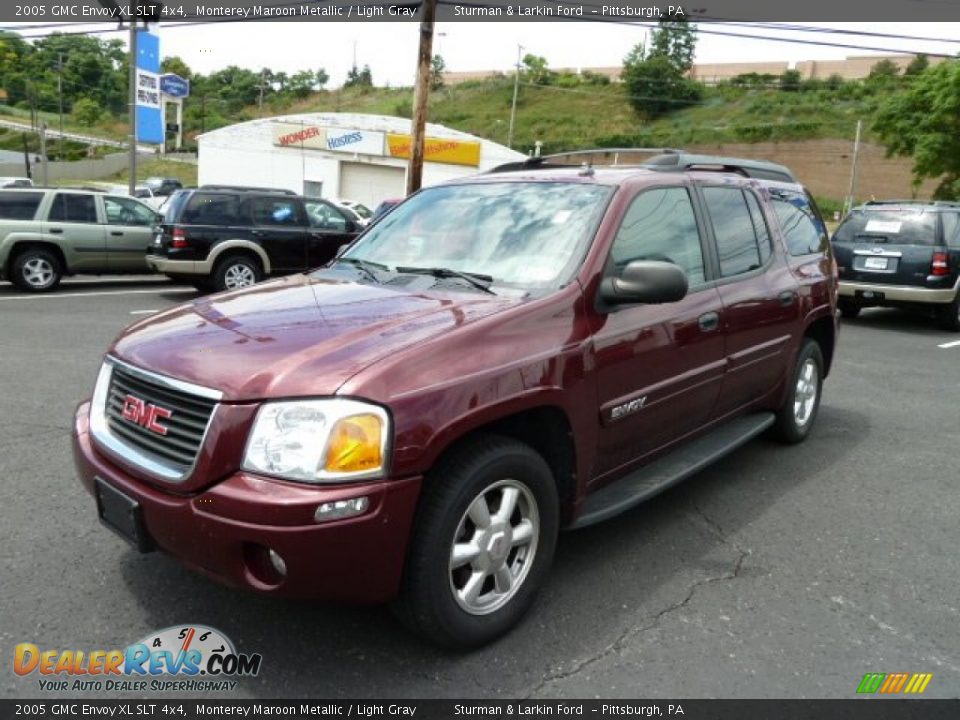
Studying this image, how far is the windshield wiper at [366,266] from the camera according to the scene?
3.72 m

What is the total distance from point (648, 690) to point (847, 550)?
1.69 meters

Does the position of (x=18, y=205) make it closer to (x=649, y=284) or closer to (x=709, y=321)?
(x=709, y=321)

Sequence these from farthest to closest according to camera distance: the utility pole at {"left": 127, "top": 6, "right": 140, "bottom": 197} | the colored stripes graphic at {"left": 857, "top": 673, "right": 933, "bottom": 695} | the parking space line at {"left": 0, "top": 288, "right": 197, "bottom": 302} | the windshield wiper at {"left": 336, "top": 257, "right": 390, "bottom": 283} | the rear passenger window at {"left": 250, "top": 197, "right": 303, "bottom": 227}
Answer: the utility pole at {"left": 127, "top": 6, "right": 140, "bottom": 197} < the rear passenger window at {"left": 250, "top": 197, "right": 303, "bottom": 227} < the parking space line at {"left": 0, "top": 288, "right": 197, "bottom": 302} < the windshield wiper at {"left": 336, "top": 257, "right": 390, "bottom": 283} < the colored stripes graphic at {"left": 857, "top": 673, "right": 933, "bottom": 695}

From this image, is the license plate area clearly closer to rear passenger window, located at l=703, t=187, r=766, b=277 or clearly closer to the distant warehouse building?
rear passenger window, located at l=703, t=187, r=766, b=277

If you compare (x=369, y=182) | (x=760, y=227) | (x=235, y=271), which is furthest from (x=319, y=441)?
(x=369, y=182)

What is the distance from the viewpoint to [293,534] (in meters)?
2.35

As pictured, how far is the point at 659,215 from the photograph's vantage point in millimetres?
3834

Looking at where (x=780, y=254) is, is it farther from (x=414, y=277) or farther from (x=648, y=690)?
(x=648, y=690)

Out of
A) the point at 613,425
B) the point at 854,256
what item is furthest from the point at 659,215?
the point at 854,256

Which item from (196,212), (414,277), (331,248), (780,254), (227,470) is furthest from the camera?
(331,248)

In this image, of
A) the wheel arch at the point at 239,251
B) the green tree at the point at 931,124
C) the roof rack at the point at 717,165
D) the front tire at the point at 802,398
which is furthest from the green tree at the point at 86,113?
the front tire at the point at 802,398

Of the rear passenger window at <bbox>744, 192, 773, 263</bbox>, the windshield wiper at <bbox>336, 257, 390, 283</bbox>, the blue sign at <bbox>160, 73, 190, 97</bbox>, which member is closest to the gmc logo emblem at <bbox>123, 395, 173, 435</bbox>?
the windshield wiper at <bbox>336, 257, 390, 283</bbox>

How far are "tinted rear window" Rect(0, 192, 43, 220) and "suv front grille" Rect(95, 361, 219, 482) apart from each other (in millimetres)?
10925

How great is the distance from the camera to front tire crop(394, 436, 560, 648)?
2586mm
